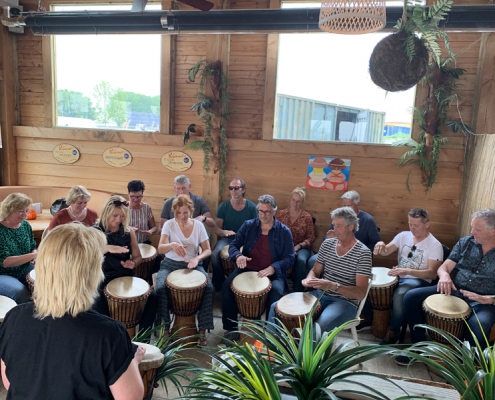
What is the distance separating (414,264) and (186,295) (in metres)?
2.09

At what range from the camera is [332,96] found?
463cm

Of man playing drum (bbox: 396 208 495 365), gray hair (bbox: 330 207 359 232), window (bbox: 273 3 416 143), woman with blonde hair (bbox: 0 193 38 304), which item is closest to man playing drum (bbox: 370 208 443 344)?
man playing drum (bbox: 396 208 495 365)

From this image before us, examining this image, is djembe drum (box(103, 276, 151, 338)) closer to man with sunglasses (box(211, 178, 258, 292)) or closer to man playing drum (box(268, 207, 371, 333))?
man playing drum (box(268, 207, 371, 333))

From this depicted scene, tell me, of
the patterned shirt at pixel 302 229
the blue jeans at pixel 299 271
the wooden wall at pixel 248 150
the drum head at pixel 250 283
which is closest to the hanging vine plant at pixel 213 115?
the wooden wall at pixel 248 150

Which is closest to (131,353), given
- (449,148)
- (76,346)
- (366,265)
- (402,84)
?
(76,346)

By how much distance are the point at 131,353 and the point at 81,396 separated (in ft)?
0.69

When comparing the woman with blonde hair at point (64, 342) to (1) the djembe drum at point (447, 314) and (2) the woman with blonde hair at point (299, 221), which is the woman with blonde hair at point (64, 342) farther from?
(2) the woman with blonde hair at point (299, 221)

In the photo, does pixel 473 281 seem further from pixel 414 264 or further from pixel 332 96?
pixel 332 96

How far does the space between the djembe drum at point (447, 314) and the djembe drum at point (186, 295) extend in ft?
5.92

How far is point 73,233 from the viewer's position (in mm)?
1377

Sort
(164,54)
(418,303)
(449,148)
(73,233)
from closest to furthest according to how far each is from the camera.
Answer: (73,233), (418,303), (449,148), (164,54)

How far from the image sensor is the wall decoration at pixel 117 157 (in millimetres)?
5160

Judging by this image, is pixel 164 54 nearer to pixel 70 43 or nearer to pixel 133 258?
pixel 70 43

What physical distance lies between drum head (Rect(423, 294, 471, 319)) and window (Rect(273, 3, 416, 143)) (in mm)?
2104
